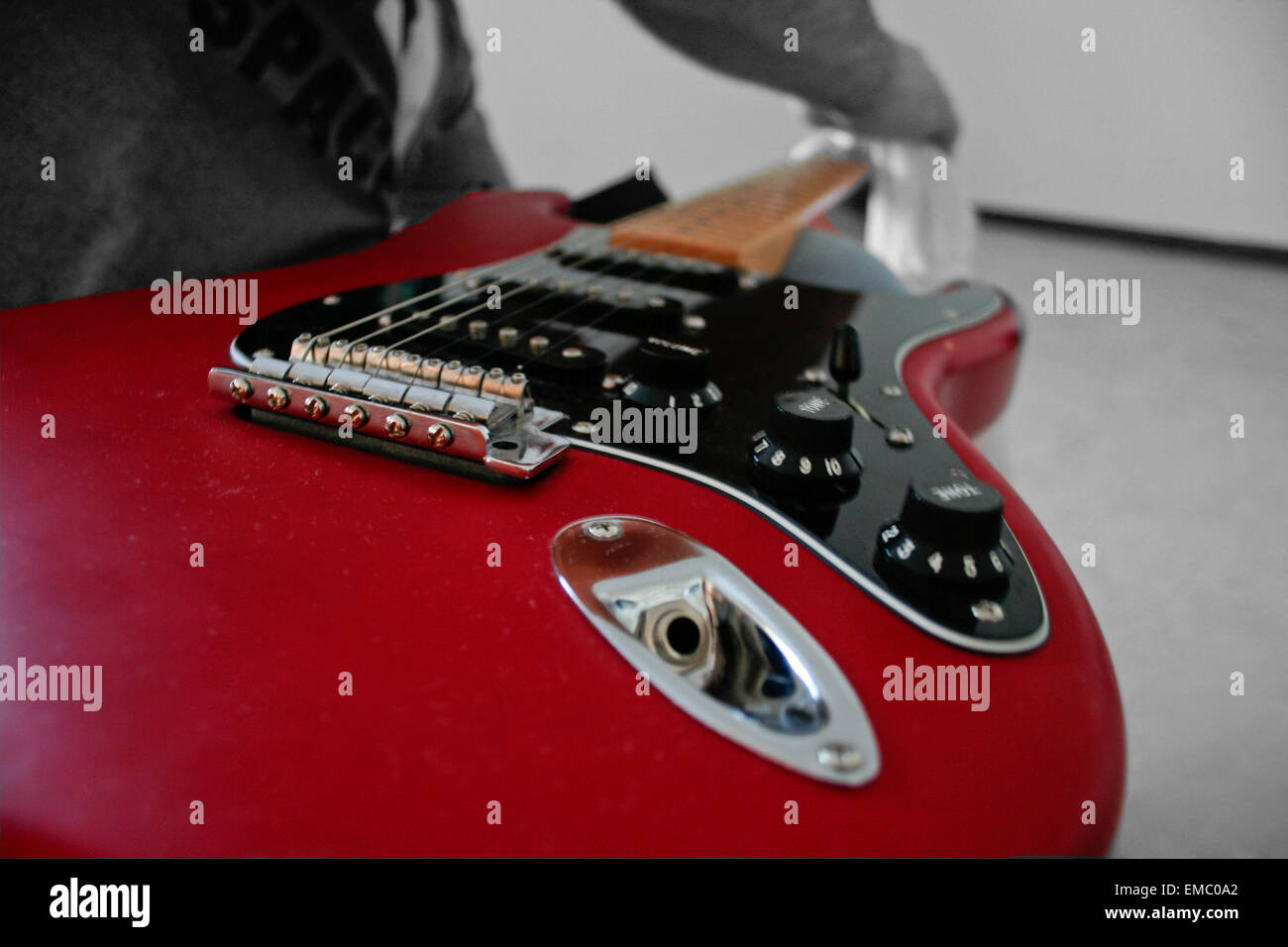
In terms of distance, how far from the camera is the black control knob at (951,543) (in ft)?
1.10

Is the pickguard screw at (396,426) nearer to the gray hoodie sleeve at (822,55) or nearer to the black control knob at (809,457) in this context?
the black control knob at (809,457)

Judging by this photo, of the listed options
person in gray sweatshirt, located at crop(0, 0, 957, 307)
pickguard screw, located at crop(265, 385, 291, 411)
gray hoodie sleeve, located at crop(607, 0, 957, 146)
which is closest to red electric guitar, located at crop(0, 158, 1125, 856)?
pickguard screw, located at crop(265, 385, 291, 411)

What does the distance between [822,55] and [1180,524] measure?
803 millimetres

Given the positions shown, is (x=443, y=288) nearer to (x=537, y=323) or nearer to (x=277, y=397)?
(x=537, y=323)

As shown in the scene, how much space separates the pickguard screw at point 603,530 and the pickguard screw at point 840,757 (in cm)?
12

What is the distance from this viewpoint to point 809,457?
39cm

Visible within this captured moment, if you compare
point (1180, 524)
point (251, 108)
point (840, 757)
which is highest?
point (251, 108)

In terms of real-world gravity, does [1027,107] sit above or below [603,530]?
above

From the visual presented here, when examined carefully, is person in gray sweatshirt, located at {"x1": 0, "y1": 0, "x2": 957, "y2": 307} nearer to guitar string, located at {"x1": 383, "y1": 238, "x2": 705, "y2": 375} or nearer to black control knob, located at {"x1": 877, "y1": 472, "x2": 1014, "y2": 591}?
guitar string, located at {"x1": 383, "y1": 238, "x2": 705, "y2": 375}

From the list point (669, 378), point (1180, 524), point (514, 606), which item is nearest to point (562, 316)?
point (669, 378)

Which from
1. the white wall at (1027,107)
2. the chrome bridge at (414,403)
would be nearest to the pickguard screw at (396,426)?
the chrome bridge at (414,403)

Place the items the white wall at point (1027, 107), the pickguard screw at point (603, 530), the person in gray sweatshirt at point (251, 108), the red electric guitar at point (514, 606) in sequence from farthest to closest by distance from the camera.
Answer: the white wall at point (1027, 107)
the person in gray sweatshirt at point (251, 108)
the pickguard screw at point (603, 530)
the red electric guitar at point (514, 606)

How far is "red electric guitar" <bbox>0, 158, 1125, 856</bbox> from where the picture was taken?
9.8 inches
